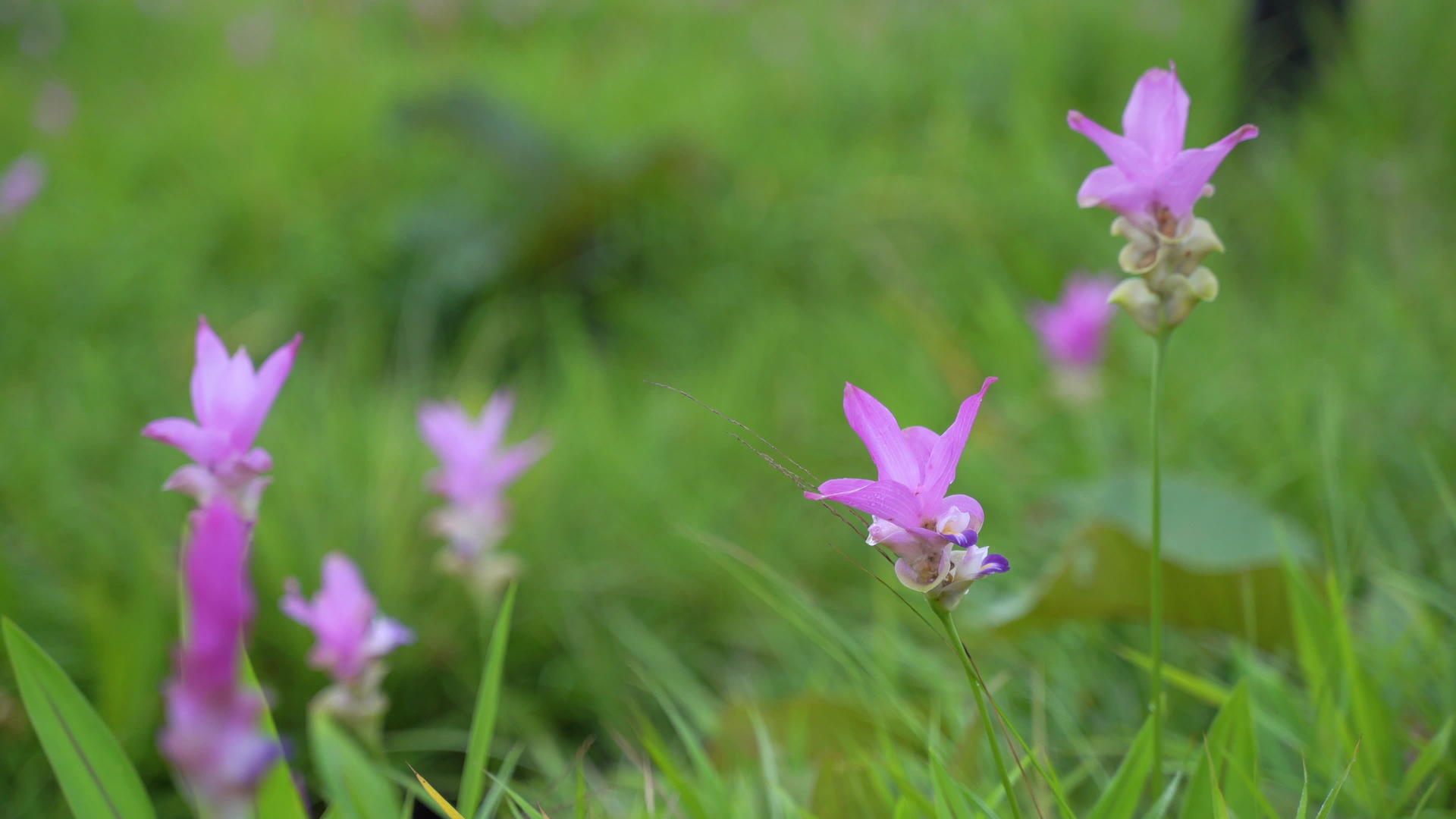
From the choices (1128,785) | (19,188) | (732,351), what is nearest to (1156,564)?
(1128,785)

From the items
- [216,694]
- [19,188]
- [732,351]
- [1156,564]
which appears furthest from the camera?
[732,351]

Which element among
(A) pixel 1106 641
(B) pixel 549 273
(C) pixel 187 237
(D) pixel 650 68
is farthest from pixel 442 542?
(D) pixel 650 68

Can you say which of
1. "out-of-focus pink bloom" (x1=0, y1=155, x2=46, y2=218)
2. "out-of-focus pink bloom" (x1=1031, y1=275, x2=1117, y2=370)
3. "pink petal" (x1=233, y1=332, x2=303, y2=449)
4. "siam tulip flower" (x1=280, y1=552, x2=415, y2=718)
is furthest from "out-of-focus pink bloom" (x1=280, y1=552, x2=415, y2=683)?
"out-of-focus pink bloom" (x1=0, y1=155, x2=46, y2=218)

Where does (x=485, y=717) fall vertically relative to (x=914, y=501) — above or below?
below

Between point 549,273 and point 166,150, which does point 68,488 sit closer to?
point 549,273

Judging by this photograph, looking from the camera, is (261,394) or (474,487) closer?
(261,394)

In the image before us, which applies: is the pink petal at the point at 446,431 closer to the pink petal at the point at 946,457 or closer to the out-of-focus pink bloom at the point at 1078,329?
the pink petal at the point at 946,457

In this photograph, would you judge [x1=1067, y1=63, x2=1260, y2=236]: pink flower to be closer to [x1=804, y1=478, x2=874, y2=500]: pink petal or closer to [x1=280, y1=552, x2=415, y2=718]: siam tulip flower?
[x1=804, y1=478, x2=874, y2=500]: pink petal

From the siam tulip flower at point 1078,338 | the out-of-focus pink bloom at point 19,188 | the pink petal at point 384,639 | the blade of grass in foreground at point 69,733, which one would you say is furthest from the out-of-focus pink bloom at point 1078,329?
the out-of-focus pink bloom at point 19,188

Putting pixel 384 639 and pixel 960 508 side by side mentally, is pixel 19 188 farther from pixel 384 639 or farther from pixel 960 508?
pixel 960 508
